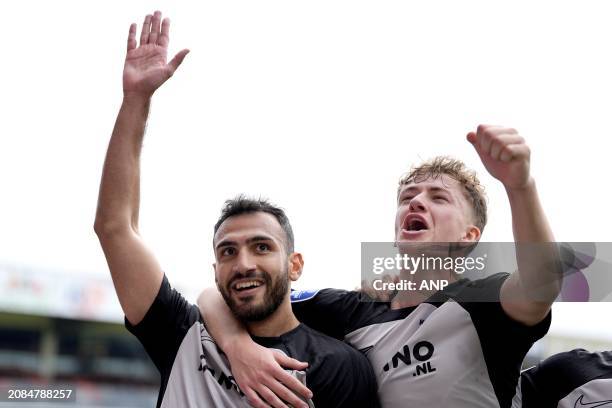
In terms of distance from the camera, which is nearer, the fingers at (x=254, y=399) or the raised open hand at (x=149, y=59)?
the fingers at (x=254, y=399)

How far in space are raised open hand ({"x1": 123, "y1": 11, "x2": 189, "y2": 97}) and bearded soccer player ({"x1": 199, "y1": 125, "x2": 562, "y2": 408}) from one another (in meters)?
0.96

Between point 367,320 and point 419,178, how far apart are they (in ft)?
2.15

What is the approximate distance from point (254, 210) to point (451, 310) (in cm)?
94

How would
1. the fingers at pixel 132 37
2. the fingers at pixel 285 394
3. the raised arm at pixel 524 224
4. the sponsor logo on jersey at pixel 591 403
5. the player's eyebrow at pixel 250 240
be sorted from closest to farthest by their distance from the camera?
the raised arm at pixel 524 224 < the fingers at pixel 285 394 < the sponsor logo on jersey at pixel 591 403 < the player's eyebrow at pixel 250 240 < the fingers at pixel 132 37

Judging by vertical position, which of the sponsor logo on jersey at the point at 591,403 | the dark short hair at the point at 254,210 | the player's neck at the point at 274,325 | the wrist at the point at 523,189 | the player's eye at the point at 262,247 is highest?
the dark short hair at the point at 254,210

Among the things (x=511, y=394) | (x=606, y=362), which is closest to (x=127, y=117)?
(x=511, y=394)

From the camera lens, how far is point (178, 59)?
306 cm

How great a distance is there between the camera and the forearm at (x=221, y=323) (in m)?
2.86

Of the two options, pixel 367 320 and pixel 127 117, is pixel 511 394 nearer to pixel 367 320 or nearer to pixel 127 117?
pixel 367 320

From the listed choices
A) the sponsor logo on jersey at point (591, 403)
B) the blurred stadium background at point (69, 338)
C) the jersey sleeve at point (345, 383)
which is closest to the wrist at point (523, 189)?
the jersey sleeve at point (345, 383)

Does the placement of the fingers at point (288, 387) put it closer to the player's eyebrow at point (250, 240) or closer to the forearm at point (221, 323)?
the forearm at point (221, 323)

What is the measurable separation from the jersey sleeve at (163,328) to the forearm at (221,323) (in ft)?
0.36

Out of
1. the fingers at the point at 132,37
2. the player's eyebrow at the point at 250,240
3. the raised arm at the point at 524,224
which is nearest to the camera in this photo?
the raised arm at the point at 524,224

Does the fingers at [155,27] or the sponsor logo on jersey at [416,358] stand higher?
the fingers at [155,27]
